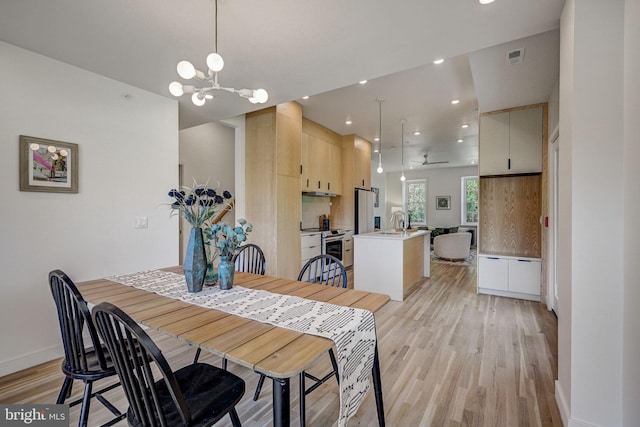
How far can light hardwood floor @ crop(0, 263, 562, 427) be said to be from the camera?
1737 mm

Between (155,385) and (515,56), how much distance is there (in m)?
3.44

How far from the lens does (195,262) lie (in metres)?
1.68

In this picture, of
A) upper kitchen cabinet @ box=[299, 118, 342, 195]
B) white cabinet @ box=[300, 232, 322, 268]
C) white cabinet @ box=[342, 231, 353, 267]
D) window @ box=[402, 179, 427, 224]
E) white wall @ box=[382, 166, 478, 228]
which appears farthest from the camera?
window @ box=[402, 179, 427, 224]

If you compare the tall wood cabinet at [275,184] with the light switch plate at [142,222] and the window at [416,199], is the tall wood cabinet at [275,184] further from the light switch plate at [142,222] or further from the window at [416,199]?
the window at [416,199]

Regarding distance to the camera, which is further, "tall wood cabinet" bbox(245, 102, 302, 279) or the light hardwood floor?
"tall wood cabinet" bbox(245, 102, 302, 279)

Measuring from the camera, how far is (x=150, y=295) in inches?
65.6

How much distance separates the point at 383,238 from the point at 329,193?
2.12 meters

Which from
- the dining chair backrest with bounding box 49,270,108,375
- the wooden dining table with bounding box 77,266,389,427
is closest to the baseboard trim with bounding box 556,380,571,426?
the wooden dining table with bounding box 77,266,389,427

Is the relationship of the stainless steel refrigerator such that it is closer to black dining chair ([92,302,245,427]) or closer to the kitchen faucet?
the kitchen faucet

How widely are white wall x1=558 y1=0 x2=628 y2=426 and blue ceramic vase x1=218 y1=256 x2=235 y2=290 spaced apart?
6.38 feet

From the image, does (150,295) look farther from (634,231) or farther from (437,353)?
(634,231)

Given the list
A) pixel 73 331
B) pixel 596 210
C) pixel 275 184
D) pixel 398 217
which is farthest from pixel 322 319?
pixel 398 217

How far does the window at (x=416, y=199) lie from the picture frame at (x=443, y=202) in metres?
0.46

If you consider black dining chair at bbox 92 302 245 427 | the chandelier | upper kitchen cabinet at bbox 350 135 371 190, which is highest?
upper kitchen cabinet at bbox 350 135 371 190
